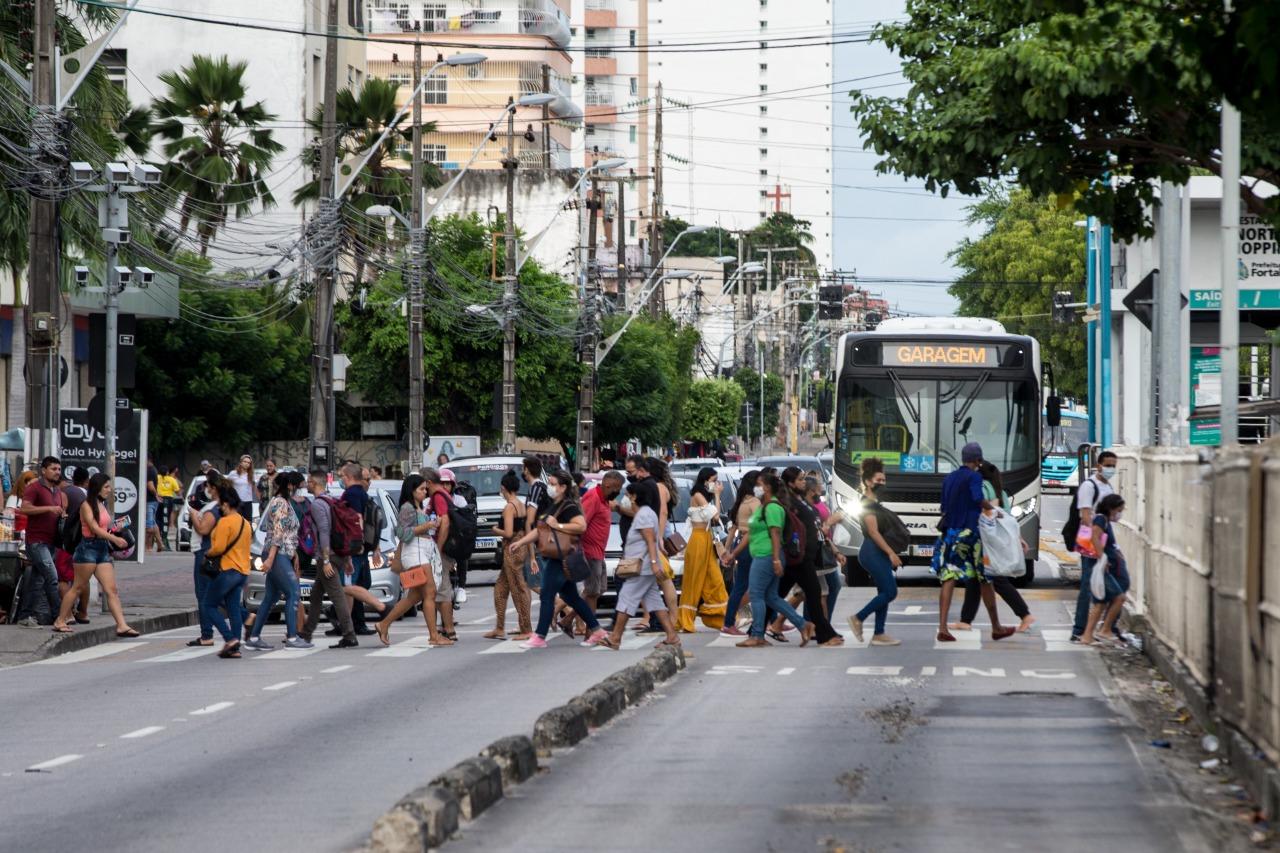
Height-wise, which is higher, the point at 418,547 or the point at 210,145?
the point at 210,145

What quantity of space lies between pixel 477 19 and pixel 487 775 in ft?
324

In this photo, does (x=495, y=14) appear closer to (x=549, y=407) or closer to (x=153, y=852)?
(x=549, y=407)

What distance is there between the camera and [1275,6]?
6.88 metres

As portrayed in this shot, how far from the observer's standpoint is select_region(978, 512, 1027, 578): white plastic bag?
62.4 ft

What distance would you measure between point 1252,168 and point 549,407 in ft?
149

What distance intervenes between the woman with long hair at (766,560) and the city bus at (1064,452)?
169 ft

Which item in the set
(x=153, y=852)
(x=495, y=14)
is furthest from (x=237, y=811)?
(x=495, y=14)

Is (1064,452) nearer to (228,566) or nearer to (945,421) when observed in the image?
(945,421)

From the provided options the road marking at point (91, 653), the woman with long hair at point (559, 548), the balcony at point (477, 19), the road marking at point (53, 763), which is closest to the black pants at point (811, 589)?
the woman with long hair at point (559, 548)

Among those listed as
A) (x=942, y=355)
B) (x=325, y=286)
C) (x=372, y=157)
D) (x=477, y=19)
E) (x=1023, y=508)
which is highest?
(x=477, y=19)

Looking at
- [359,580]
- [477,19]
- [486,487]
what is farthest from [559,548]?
[477,19]

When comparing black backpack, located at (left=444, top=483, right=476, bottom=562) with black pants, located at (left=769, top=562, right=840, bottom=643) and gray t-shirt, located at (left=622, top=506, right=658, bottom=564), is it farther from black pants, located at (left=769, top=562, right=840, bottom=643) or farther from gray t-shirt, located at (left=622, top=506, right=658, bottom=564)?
black pants, located at (left=769, top=562, right=840, bottom=643)

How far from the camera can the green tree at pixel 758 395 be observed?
11975 centimetres

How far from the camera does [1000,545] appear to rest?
19062 mm
